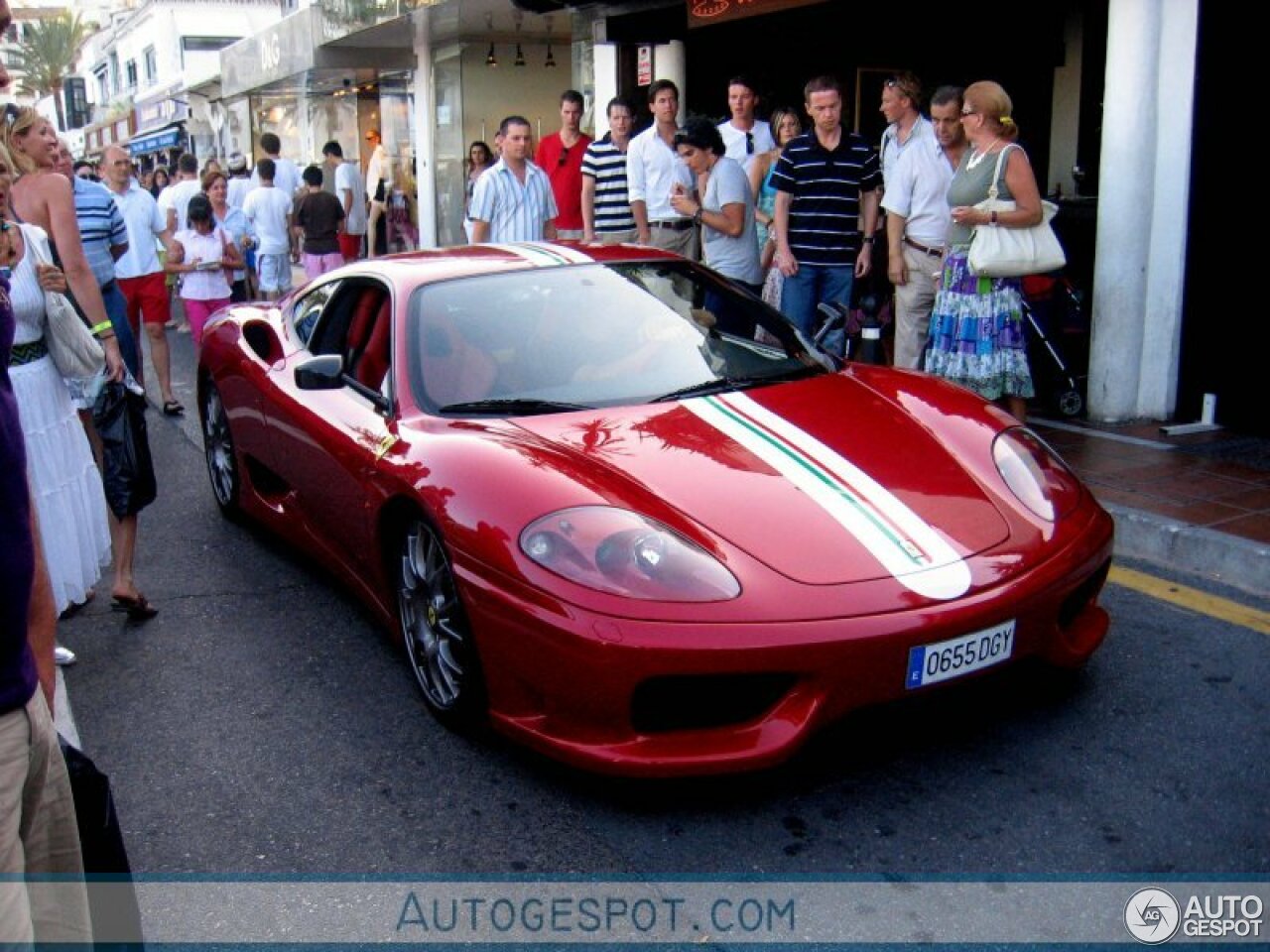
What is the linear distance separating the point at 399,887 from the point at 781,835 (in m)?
0.88

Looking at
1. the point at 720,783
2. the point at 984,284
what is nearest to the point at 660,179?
the point at 984,284

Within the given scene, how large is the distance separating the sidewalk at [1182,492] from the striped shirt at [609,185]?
3077 millimetres

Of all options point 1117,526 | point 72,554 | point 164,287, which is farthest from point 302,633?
point 164,287

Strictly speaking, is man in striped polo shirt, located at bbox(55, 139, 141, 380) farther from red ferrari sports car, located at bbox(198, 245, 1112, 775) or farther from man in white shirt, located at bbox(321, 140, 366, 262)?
man in white shirt, located at bbox(321, 140, 366, 262)

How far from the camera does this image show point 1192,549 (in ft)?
15.6

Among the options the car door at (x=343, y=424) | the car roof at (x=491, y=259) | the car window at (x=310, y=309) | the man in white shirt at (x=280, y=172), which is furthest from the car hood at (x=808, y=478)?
the man in white shirt at (x=280, y=172)

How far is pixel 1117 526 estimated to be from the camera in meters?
5.05

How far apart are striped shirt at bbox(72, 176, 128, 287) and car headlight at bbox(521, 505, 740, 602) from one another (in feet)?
15.9

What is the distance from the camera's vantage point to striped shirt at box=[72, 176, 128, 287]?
6.96 m

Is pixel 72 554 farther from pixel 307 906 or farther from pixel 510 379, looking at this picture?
pixel 307 906

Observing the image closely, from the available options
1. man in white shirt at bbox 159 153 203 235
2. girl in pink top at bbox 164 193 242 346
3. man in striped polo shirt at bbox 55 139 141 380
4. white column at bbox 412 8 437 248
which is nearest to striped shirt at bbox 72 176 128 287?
man in striped polo shirt at bbox 55 139 141 380

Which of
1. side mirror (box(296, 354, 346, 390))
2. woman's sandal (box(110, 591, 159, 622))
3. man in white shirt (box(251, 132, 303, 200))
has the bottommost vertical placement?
woman's sandal (box(110, 591, 159, 622))

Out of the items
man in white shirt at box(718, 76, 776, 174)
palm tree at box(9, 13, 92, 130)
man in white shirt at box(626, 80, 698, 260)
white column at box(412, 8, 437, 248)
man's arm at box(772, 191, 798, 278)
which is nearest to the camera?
man's arm at box(772, 191, 798, 278)

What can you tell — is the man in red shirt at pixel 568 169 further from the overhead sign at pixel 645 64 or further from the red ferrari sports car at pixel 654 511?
the red ferrari sports car at pixel 654 511
